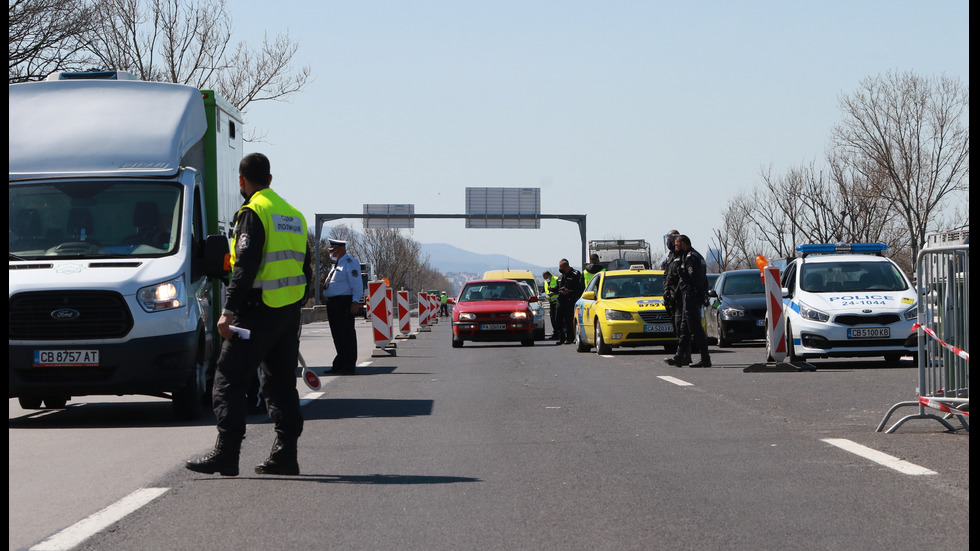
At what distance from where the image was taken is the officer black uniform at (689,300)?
703 inches

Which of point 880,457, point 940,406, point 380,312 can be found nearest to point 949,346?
point 940,406

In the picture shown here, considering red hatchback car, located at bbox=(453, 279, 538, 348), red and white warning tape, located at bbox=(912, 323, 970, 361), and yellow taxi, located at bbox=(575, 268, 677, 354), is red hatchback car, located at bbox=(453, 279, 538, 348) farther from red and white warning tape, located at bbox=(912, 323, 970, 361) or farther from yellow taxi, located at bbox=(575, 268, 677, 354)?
red and white warning tape, located at bbox=(912, 323, 970, 361)

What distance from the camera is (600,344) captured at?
2247cm

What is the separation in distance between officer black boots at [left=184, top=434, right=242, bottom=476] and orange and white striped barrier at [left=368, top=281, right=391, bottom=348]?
16.0 metres

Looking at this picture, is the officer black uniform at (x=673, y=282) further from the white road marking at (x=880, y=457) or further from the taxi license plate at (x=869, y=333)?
the white road marking at (x=880, y=457)

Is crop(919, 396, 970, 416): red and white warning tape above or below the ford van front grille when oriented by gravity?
below

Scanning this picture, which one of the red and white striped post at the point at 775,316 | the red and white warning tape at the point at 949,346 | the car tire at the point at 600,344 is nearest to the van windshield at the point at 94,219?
the red and white warning tape at the point at 949,346

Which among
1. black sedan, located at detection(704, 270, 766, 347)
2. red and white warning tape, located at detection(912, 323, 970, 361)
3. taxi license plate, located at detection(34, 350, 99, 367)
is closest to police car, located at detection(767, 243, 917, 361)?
black sedan, located at detection(704, 270, 766, 347)

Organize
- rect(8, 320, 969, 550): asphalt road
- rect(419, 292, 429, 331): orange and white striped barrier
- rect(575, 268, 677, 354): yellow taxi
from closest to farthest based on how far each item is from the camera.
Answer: rect(8, 320, 969, 550): asphalt road
rect(575, 268, 677, 354): yellow taxi
rect(419, 292, 429, 331): orange and white striped barrier

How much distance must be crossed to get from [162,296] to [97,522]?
4774mm

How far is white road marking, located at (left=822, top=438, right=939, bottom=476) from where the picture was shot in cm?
743

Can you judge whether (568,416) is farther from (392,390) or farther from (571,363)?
(571,363)

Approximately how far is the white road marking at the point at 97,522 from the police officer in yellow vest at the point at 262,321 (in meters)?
0.46

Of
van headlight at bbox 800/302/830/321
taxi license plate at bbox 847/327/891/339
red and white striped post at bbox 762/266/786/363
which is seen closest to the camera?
taxi license plate at bbox 847/327/891/339
